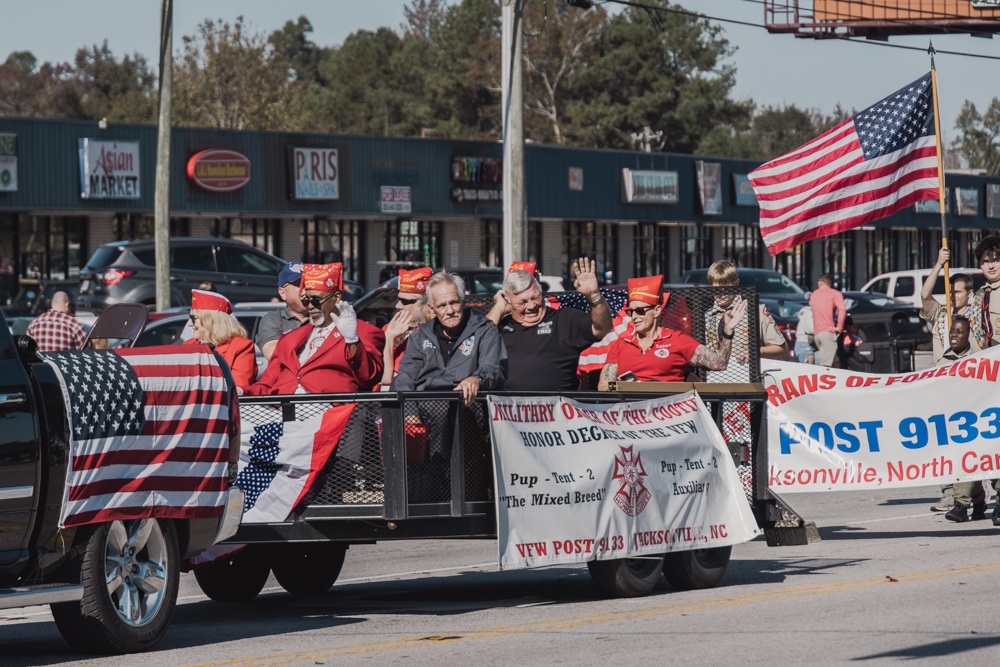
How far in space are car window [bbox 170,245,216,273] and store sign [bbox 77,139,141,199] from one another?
27.6ft

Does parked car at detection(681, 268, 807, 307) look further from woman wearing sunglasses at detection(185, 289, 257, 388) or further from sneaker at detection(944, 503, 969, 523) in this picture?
woman wearing sunglasses at detection(185, 289, 257, 388)

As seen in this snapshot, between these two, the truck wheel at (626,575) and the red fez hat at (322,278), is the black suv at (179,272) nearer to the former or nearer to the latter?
the red fez hat at (322,278)

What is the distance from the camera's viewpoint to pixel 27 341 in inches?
302

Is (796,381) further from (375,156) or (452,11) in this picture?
(452,11)

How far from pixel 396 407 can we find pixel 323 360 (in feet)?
3.59

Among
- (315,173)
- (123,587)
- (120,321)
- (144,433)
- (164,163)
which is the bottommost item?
(123,587)

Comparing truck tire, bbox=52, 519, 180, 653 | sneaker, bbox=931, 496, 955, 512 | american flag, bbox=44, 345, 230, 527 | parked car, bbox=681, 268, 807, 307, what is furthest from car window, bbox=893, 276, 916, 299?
truck tire, bbox=52, 519, 180, 653

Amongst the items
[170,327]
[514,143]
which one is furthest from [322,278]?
[514,143]

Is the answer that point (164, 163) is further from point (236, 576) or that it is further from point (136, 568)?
point (136, 568)

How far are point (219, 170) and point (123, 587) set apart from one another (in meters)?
33.1

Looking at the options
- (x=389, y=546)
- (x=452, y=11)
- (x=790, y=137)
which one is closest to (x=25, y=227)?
(x=389, y=546)

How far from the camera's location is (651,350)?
1062cm

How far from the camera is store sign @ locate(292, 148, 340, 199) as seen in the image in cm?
4206

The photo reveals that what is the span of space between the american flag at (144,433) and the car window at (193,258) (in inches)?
873
